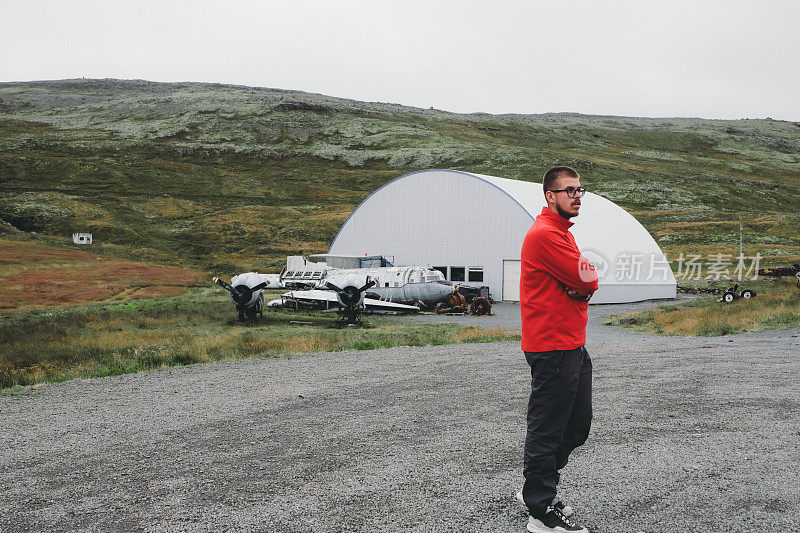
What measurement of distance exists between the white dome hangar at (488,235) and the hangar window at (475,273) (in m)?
0.02

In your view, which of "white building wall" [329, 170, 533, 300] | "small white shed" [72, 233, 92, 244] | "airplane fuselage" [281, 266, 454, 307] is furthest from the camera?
"small white shed" [72, 233, 92, 244]

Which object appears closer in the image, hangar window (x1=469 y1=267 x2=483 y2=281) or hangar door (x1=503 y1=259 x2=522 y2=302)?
hangar door (x1=503 y1=259 x2=522 y2=302)

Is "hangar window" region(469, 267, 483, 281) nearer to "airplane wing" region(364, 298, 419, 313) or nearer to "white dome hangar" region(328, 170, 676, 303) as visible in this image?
"white dome hangar" region(328, 170, 676, 303)

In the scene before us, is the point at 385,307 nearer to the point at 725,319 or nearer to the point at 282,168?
the point at 725,319

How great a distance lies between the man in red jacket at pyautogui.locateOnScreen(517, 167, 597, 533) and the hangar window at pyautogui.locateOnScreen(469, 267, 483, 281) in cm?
2938

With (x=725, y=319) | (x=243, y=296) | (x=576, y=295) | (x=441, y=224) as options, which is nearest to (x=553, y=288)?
(x=576, y=295)

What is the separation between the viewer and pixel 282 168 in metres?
111

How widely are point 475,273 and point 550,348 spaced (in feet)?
97.7

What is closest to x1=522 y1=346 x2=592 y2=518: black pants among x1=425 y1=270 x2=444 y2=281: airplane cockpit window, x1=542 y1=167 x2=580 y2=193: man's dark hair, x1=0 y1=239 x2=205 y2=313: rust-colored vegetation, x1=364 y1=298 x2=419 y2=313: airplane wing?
x1=542 y1=167 x2=580 y2=193: man's dark hair

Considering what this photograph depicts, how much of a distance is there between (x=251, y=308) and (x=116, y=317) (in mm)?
5112

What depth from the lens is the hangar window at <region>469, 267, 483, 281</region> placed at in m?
33.8

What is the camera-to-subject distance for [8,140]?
109m

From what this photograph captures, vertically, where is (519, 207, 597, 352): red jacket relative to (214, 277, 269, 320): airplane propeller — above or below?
above

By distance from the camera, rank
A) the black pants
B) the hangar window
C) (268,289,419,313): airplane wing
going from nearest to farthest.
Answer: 1. the black pants
2. (268,289,419,313): airplane wing
3. the hangar window
